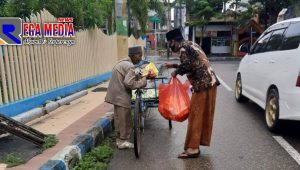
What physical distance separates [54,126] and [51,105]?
2.97 feet

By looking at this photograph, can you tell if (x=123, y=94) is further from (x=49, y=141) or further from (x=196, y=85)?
(x=49, y=141)

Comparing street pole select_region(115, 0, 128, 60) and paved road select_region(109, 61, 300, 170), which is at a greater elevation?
street pole select_region(115, 0, 128, 60)

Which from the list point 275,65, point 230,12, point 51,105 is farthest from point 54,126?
point 230,12

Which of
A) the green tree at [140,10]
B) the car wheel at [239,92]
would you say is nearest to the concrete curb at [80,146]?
the car wheel at [239,92]

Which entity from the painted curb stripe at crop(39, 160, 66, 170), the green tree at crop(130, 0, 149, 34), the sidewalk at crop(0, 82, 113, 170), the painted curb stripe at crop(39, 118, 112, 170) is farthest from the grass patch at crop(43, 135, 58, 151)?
the green tree at crop(130, 0, 149, 34)

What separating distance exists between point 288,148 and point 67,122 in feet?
12.2

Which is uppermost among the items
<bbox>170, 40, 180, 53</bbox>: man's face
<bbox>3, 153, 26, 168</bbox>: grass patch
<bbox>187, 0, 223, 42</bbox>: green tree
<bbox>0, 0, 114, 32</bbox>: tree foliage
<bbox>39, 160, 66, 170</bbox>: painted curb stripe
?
<bbox>187, 0, 223, 42</bbox>: green tree

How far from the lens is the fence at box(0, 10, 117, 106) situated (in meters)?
6.53

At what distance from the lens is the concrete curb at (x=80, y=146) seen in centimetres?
411

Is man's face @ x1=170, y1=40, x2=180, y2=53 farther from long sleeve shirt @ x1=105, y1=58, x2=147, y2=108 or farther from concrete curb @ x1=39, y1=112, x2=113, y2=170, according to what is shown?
concrete curb @ x1=39, y1=112, x2=113, y2=170

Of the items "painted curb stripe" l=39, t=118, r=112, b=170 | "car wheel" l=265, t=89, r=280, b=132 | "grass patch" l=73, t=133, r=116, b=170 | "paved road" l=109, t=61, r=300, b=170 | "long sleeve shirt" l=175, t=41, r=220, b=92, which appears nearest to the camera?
"painted curb stripe" l=39, t=118, r=112, b=170

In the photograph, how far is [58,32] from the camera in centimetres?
884

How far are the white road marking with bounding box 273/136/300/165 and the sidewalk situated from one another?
9.96 ft

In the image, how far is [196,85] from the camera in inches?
193
